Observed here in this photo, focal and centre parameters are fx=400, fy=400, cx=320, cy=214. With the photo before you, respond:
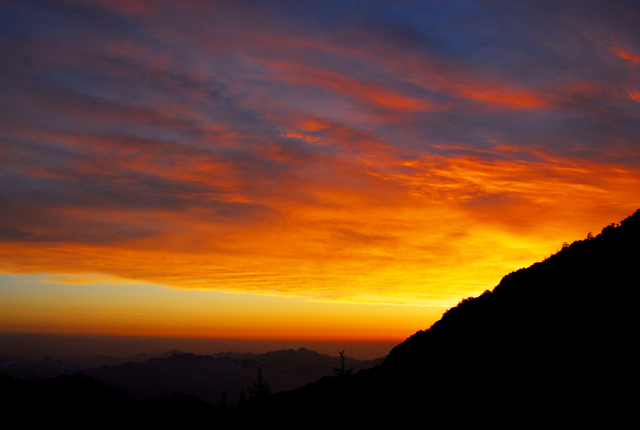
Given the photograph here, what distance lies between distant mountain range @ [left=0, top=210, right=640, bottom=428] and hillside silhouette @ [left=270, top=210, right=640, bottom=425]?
0.06 metres

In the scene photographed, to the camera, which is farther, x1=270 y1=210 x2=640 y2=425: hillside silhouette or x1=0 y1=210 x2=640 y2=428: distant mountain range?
x1=270 y1=210 x2=640 y2=425: hillside silhouette

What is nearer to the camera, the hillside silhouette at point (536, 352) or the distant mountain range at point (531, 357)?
the distant mountain range at point (531, 357)

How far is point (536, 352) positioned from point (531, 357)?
0.34 m

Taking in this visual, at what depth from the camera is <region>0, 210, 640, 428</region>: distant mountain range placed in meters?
15.2

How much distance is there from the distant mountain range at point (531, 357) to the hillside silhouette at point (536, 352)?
0.18 feet

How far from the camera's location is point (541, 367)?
58.2 feet

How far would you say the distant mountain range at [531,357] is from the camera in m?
15.2

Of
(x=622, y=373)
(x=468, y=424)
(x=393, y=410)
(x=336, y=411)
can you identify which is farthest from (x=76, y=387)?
(x=622, y=373)

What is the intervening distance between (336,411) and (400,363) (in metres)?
6.11

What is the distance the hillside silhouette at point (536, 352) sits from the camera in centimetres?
1536

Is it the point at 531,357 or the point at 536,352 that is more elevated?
the point at 536,352

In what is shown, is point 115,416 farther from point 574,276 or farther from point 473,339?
point 574,276

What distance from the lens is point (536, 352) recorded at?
61.8ft

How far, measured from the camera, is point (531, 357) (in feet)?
61.6
